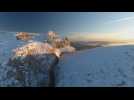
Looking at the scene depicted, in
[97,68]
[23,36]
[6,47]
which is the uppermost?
[23,36]

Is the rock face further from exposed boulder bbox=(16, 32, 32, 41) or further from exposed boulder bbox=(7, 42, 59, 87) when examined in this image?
exposed boulder bbox=(16, 32, 32, 41)

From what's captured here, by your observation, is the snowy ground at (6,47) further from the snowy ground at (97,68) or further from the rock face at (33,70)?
the snowy ground at (97,68)

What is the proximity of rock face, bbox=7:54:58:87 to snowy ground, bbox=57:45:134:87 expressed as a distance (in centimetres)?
12

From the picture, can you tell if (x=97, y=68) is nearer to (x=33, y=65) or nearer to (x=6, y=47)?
(x=33, y=65)

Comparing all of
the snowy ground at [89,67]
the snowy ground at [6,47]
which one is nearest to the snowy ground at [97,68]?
the snowy ground at [89,67]

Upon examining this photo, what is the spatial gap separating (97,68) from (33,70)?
78 centimetres

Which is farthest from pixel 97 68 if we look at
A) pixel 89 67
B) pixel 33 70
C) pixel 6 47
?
pixel 6 47

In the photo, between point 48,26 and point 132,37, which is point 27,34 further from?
point 132,37

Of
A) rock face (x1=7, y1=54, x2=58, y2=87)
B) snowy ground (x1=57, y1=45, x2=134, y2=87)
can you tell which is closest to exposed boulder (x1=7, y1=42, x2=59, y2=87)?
rock face (x1=7, y1=54, x2=58, y2=87)

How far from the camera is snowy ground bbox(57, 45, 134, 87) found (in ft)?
19.1

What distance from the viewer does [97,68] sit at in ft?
19.2
